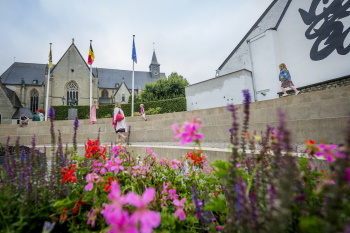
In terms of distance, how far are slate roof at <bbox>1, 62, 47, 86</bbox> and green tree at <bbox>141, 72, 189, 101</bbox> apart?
109 feet

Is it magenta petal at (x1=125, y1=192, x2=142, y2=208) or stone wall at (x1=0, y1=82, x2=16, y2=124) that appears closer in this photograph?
magenta petal at (x1=125, y1=192, x2=142, y2=208)

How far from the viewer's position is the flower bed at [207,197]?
64 centimetres

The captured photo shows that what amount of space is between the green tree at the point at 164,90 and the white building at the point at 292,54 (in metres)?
13.8

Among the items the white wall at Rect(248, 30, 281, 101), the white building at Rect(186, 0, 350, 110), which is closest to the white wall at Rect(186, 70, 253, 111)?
the white building at Rect(186, 0, 350, 110)

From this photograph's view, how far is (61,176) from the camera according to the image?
1666 mm

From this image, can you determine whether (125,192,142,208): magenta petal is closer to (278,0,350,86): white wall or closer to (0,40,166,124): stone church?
(278,0,350,86): white wall

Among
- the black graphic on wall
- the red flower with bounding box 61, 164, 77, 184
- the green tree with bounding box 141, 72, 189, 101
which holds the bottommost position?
the red flower with bounding box 61, 164, 77, 184

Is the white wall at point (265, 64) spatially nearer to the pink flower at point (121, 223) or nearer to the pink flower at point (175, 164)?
the pink flower at point (175, 164)

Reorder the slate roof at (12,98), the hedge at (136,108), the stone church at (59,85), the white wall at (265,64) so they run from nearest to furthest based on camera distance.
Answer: the white wall at (265,64) → the hedge at (136,108) → the slate roof at (12,98) → the stone church at (59,85)

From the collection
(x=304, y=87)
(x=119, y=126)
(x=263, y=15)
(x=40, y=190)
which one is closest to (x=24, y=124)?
(x=119, y=126)

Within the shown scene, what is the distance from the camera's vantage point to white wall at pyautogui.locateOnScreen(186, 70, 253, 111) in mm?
14688

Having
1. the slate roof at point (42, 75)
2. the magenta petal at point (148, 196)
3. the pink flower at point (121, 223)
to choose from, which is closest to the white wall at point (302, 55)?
the magenta petal at point (148, 196)

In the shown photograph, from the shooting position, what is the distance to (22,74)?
46500 mm

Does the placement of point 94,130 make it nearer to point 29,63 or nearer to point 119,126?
point 119,126
